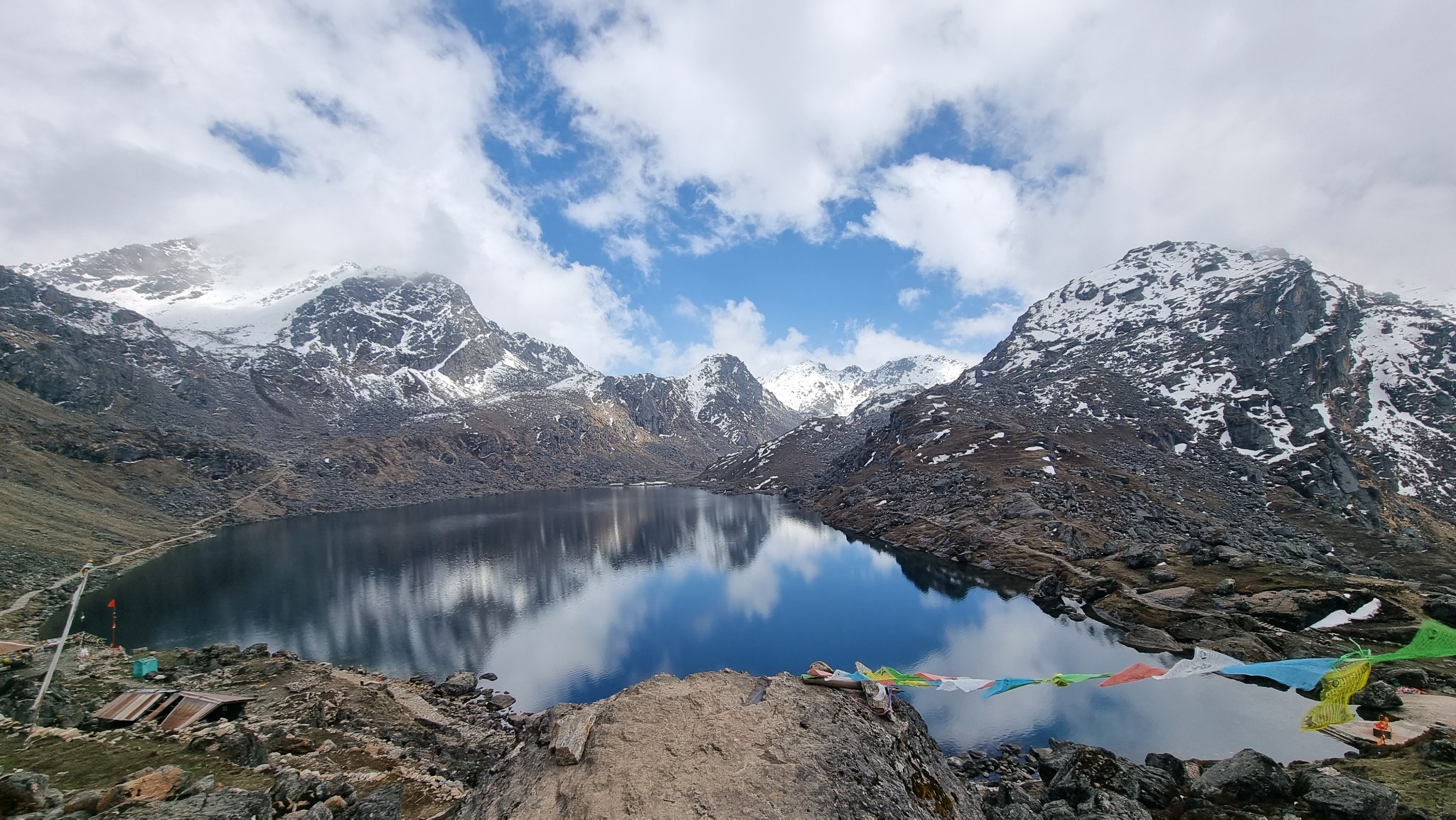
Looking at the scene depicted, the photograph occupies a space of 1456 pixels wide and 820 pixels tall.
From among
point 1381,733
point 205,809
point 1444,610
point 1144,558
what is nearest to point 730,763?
point 205,809

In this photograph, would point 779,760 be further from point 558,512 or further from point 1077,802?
point 558,512

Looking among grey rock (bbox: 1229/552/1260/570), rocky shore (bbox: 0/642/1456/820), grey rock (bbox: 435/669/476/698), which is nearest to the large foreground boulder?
rocky shore (bbox: 0/642/1456/820)

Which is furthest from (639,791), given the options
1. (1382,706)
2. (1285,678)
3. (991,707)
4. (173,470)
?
(173,470)

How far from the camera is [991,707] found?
3278cm

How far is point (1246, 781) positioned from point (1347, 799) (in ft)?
9.02

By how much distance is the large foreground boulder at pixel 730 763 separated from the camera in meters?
11.5

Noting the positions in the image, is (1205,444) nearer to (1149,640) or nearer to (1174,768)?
(1149,640)

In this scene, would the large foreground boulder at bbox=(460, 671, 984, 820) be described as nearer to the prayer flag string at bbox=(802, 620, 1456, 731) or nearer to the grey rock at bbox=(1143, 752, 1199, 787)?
the prayer flag string at bbox=(802, 620, 1456, 731)

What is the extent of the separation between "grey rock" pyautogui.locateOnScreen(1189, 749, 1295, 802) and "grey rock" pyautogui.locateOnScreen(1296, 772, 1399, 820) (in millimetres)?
757

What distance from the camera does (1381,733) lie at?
22422mm

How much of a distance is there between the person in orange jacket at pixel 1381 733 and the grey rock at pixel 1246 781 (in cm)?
1018

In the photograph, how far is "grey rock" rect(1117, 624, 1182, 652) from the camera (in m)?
41.7

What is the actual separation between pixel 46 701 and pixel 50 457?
373 ft

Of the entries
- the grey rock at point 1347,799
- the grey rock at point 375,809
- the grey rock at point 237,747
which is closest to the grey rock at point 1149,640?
the grey rock at point 1347,799
